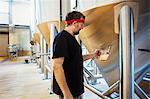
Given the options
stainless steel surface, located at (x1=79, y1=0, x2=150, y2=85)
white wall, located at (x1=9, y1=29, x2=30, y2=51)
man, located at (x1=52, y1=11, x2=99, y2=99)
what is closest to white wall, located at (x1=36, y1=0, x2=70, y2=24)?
stainless steel surface, located at (x1=79, y1=0, x2=150, y2=85)

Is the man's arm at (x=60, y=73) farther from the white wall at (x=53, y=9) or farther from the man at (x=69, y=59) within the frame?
the white wall at (x=53, y=9)

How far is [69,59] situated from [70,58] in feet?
0.03

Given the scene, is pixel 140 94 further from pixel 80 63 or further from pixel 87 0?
pixel 87 0

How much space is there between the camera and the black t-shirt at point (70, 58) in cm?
146

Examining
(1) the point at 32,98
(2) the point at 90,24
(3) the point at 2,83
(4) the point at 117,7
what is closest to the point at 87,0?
(2) the point at 90,24

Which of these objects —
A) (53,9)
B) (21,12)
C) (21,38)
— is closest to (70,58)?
(53,9)

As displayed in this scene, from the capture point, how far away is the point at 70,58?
1.57 m

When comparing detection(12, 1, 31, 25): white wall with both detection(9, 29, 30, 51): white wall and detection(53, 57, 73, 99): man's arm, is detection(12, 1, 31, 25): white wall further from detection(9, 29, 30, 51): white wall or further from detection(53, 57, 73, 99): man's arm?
detection(53, 57, 73, 99): man's arm

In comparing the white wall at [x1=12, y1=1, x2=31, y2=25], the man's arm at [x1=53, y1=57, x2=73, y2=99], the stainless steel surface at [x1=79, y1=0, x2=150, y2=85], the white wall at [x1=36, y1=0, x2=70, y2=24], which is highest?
the white wall at [x1=12, y1=1, x2=31, y2=25]

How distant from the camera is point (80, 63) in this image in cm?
164

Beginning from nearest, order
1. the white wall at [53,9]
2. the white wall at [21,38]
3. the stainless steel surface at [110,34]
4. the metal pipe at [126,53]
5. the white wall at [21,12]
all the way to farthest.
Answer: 1. the metal pipe at [126,53]
2. the stainless steel surface at [110,34]
3. the white wall at [53,9]
4. the white wall at [21,38]
5. the white wall at [21,12]

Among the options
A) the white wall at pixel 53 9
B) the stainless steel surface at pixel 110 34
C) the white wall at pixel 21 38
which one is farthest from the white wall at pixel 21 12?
the stainless steel surface at pixel 110 34

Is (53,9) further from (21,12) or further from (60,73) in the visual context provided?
(21,12)

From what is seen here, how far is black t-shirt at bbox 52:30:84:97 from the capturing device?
1.46 m
